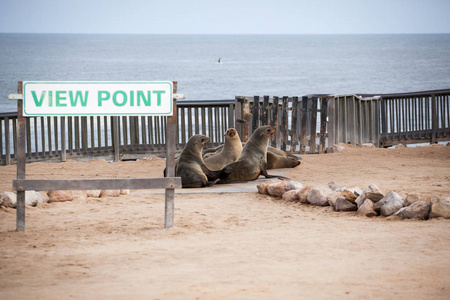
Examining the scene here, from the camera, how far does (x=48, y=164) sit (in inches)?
525

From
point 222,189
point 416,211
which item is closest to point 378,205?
point 416,211

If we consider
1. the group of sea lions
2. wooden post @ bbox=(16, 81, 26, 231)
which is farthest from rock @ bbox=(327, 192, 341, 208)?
wooden post @ bbox=(16, 81, 26, 231)

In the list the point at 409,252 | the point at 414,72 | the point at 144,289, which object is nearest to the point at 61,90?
the point at 144,289

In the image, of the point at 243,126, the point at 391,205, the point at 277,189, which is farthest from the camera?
the point at 243,126

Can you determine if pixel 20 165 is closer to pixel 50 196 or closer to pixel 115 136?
pixel 50 196

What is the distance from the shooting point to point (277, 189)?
961cm

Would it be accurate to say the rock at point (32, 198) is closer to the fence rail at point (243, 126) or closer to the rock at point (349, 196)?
the rock at point (349, 196)

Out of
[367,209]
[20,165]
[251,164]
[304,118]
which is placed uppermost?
[304,118]

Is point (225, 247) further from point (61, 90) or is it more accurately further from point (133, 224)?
Answer: point (61, 90)

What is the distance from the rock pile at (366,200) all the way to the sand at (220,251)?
0.17 metres

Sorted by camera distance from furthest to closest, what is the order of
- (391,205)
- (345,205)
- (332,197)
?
(332,197) < (345,205) < (391,205)

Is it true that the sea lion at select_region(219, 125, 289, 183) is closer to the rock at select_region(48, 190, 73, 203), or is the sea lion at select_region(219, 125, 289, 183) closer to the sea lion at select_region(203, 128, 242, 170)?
the sea lion at select_region(203, 128, 242, 170)

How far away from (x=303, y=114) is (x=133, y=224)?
7.81 meters

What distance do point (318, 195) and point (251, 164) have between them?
8.09 ft
